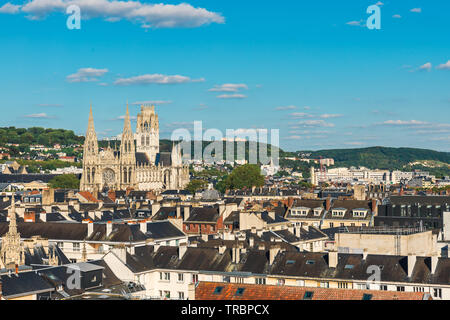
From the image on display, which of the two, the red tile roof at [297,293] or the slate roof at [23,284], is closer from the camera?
the red tile roof at [297,293]

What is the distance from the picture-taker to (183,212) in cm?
8669

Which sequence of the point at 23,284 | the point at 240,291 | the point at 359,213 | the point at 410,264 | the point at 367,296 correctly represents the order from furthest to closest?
the point at 359,213 → the point at 410,264 → the point at 23,284 → the point at 240,291 → the point at 367,296

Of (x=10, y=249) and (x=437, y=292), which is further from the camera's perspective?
(x=10, y=249)

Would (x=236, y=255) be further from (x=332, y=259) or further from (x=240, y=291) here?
(x=240, y=291)

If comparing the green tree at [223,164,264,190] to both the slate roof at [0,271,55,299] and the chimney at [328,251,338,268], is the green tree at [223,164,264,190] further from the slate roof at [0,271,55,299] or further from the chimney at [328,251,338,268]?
the slate roof at [0,271,55,299]

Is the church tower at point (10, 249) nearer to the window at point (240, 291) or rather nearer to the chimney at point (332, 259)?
the window at point (240, 291)

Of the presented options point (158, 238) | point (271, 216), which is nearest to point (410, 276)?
point (158, 238)

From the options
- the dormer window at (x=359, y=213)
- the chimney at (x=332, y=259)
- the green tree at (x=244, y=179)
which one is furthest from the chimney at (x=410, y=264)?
the green tree at (x=244, y=179)

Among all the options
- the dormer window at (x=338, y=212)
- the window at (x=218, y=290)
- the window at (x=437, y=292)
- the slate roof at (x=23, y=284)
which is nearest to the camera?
the window at (x=218, y=290)

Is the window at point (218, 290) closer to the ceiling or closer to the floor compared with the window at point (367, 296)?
closer to the floor

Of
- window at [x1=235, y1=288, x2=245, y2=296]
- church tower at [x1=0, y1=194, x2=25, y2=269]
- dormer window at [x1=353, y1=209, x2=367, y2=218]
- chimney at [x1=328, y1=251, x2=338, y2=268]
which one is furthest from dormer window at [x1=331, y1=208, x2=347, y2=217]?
window at [x1=235, y1=288, x2=245, y2=296]

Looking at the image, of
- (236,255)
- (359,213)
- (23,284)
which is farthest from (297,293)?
(359,213)

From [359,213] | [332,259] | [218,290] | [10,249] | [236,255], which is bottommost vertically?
[359,213]
